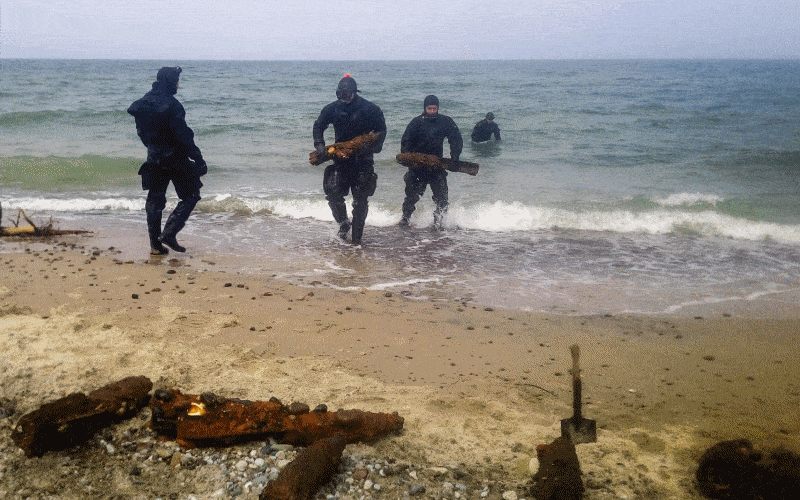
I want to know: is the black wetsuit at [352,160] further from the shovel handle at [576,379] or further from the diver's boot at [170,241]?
the shovel handle at [576,379]

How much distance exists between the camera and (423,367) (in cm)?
414

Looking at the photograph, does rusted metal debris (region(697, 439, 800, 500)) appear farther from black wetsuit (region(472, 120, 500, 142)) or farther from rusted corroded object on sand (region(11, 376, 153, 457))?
black wetsuit (region(472, 120, 500, 142))

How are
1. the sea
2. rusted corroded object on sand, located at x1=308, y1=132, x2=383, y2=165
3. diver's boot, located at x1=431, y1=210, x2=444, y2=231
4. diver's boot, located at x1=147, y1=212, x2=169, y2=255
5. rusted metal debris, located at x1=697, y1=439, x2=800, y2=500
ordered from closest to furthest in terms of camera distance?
rusted metal debris, located at x1=697, y1=439, x2=800, y2=500, the sea, diver's boot, located at x1=147, y1=212, x2=169, y2=255, rusted corroded object on sand, located at x1=308, y1=132, x2=383, y2=165, diver's boot, located at x1=431, y1=210, x2=444, y2=231

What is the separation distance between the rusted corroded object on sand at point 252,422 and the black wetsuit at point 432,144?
19.0 ft

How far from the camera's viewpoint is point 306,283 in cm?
609

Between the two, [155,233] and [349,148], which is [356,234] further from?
[155,233]

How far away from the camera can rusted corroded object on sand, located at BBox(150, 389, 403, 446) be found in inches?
119

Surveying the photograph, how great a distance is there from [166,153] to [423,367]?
12.5 ft

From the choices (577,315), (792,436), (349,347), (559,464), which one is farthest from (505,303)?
(559,464)

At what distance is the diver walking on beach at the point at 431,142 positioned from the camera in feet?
28.1

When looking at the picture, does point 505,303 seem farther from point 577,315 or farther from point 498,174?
point 498,174

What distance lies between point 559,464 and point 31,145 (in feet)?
60.9

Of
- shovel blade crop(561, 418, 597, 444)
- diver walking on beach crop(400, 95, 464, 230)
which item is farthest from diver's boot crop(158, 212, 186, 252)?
shovel blade crop(561, 418, 597, 444)

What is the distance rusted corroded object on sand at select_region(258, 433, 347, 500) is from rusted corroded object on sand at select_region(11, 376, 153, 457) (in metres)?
0.97
